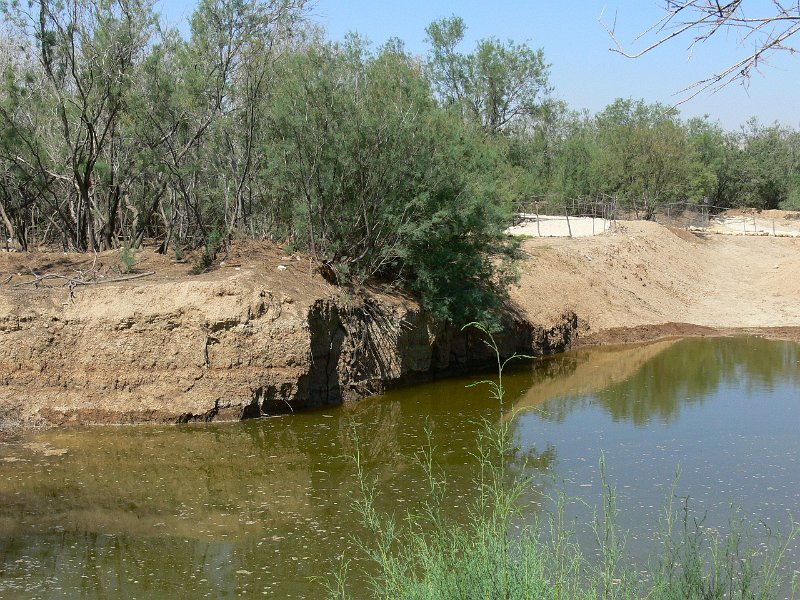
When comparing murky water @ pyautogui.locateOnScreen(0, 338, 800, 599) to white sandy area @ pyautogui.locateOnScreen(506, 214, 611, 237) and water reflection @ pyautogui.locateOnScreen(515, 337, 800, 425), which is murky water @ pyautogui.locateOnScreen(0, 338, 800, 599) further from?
white sandy area @ pyautogui.locateOnScreen(506, 214, 611, 237)

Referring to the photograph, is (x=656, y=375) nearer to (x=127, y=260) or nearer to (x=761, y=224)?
(x=127, y=260)

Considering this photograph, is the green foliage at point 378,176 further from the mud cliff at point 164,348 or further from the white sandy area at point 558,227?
the white sandy area at point 558,227

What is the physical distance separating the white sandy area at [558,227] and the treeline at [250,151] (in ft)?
51.5

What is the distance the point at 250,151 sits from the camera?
16.2m

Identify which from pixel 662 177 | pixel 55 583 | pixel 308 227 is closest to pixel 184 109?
pixel 308 227

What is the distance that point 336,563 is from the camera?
24.9ft

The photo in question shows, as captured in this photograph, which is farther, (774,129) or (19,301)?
(774,129)

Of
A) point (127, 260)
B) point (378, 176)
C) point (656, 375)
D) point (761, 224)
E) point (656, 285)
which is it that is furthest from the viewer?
point (761, 224)

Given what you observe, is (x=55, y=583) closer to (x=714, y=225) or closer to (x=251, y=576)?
(x=251, y=576)

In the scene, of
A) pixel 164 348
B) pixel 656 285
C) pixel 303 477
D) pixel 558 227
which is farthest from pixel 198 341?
pixel 558 227

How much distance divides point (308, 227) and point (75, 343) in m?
4.55

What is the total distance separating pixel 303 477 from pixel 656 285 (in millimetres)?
19001

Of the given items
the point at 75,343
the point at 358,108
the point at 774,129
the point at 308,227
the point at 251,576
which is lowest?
the point at 251,576

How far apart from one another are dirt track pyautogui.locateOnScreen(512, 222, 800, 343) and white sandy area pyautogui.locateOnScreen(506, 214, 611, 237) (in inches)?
95.3
